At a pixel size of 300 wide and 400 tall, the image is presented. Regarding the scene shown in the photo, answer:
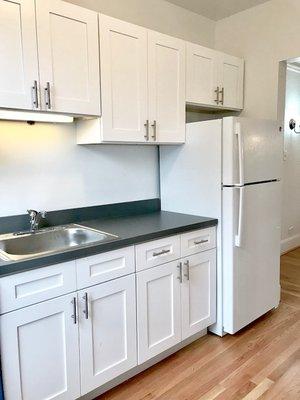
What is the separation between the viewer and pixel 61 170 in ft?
7.07

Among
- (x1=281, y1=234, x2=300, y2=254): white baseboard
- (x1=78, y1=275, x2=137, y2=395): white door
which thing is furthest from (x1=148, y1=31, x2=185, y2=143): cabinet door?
(x1=281, y1=234, x2=300, y2=254): white baseboard

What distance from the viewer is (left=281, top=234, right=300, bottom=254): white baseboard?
169 inches

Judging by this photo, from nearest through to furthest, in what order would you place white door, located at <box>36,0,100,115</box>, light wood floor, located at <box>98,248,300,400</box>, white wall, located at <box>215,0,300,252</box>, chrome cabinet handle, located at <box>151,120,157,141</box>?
white door, located at <box>36,0,100,115</box>, light wood floor, located at <box>98,248,300,400</box>, chrome cabinet handle, located at <box>151,120,157,141</box>, white wall, located at <box>215,0,300,252</box>

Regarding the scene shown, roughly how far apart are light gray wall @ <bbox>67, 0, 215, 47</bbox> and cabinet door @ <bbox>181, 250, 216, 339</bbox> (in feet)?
6.08

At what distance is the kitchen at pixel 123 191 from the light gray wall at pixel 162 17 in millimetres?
13

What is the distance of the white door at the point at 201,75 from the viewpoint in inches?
95.4

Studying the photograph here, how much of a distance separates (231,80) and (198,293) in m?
1.83

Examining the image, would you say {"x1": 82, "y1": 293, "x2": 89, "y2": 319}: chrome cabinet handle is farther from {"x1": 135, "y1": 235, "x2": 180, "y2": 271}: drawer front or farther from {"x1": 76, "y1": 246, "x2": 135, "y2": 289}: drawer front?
{"x1": 135, "y1": 235, "x2": 180, "y2": 271}: drawer front

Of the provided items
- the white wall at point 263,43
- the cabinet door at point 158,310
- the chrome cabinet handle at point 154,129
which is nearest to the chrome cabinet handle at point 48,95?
the chrome cabinet handle at point 154,129

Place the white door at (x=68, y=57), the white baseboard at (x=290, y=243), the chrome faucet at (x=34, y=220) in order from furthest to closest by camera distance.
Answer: the white baseboard at (x=290, y=243) < the chrome faucet at (x=34, y=220) < the white door at (x=68, y=57)

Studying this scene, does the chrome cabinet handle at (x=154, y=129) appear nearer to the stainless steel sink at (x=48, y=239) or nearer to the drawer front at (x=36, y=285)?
the stainless steel sink at (x=48, y=239)

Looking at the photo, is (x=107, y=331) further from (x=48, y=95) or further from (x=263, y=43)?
(x=263, y=43)

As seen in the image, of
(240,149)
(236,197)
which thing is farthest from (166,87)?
(236,197)

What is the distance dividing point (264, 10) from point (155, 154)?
1.56 meters
